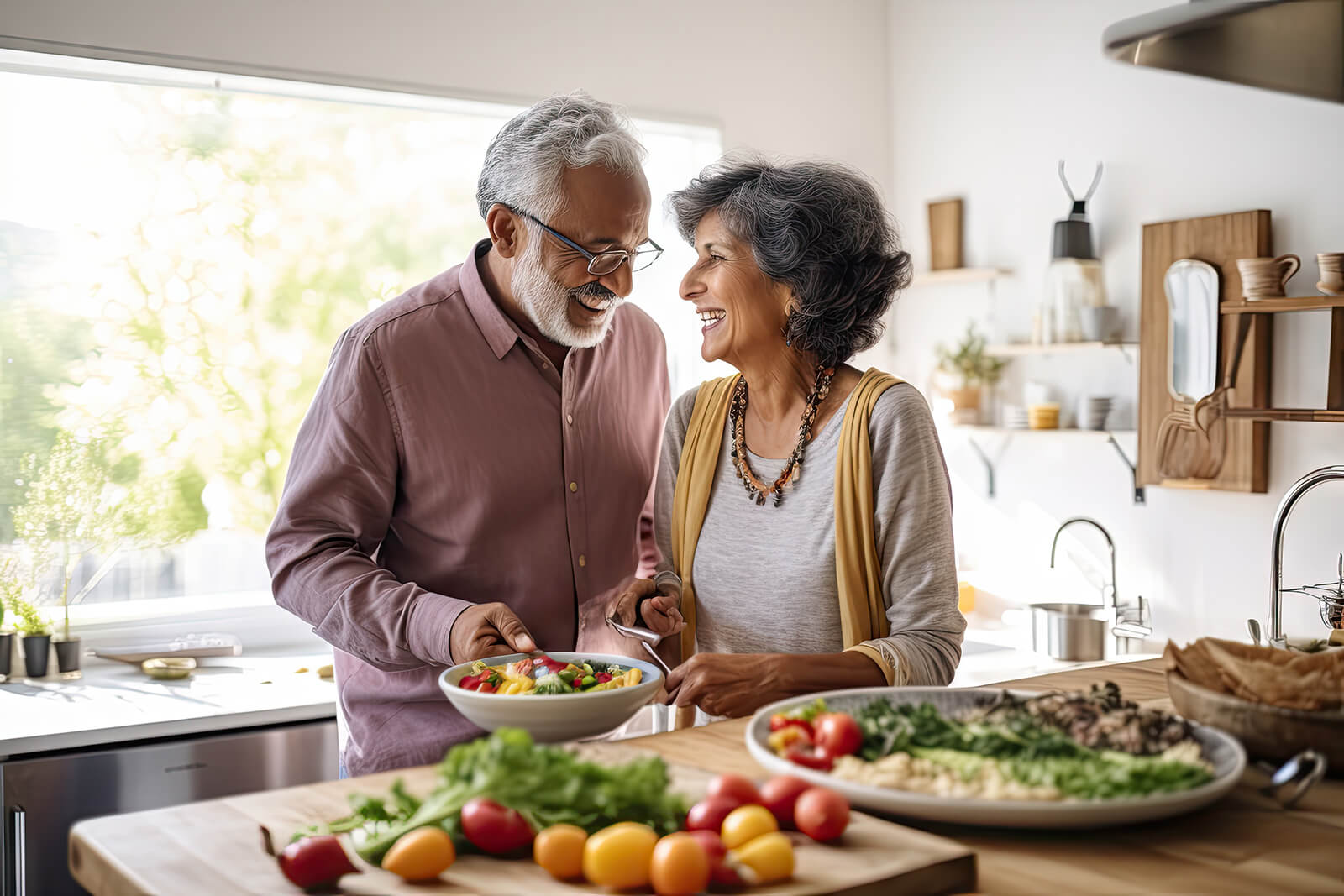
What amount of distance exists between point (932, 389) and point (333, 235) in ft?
9.05

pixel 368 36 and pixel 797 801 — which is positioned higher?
pixel 368 36

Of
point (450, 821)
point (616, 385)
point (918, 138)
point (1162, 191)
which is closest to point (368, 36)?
point (616, 385)

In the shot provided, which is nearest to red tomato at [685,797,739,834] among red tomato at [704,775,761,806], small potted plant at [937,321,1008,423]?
red tomato at [704,775,761,806]

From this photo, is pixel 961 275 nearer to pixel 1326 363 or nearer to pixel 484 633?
pixel 1326 363

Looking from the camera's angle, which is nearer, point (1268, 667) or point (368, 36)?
point (1268, 667)

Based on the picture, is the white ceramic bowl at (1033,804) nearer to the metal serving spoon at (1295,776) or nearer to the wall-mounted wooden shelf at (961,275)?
the metal serving spoon at (1295,776)

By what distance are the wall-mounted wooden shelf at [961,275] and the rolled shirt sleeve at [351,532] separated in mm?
2401

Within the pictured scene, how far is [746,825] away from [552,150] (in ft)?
4.33

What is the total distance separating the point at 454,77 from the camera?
345 cm

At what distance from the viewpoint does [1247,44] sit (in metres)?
1.55

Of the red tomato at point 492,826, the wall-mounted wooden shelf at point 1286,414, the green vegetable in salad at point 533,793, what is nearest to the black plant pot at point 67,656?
the green vegetable in salad at point 533,793

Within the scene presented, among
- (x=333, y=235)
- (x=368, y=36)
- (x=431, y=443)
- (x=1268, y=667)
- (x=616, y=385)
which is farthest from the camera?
(x=333, y=235)

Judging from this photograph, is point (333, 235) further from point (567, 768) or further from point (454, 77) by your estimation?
point (567, 768)

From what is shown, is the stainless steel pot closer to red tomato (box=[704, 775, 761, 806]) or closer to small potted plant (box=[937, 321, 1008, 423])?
small potted plant (box=[937, 321, 1008, 423])
